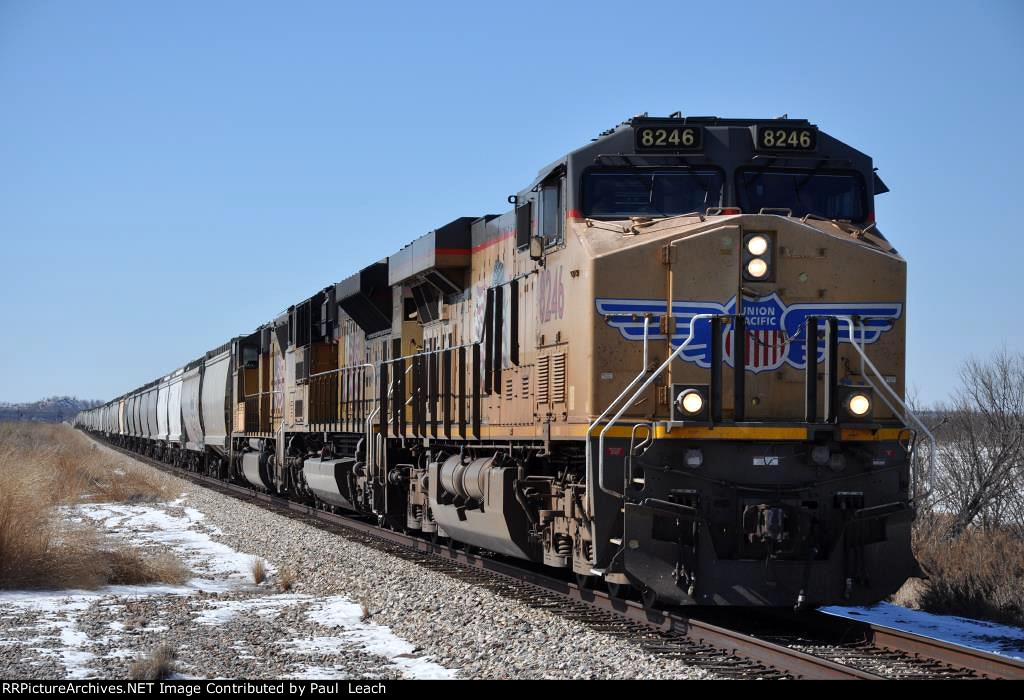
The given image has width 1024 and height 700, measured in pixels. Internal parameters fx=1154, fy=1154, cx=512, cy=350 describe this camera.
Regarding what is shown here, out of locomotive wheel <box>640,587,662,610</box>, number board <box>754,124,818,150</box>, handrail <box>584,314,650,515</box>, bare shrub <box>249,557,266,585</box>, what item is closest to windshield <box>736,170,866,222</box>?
number board <box>754,124,818,150</box>

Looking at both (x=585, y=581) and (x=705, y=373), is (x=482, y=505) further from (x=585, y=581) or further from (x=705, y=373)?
(x=705, y=373)

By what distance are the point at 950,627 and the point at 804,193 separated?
3.86 m

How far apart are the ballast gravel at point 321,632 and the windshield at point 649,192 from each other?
3379mm

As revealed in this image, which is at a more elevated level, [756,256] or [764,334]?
[756,256]

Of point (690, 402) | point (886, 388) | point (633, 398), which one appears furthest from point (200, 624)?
point (886, 388)

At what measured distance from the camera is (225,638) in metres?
8.56

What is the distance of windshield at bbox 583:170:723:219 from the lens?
9.45 m

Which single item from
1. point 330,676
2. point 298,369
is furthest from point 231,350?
point 330,676

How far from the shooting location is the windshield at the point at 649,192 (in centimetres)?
945

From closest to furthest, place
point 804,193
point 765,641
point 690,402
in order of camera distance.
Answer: point 765,641 < point 690,402 < point 804,193

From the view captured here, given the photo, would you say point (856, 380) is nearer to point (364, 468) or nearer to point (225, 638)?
point (225, 638)

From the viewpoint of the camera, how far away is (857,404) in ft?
28.9

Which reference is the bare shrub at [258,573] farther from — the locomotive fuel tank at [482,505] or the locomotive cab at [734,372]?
the locomotive cab at [734,372]

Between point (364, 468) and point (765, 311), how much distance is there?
956cm
